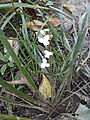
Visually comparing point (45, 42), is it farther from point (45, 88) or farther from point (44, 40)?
point (45, 88)

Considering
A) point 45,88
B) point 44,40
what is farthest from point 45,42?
point 45,88

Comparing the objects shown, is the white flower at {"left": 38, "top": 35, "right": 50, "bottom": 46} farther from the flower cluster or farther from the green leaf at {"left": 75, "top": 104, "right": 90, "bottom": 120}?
the green leaf at {"left": 75, "top": 104, "right": 90, "bottom": 120}

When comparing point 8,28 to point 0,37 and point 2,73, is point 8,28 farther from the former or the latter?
point 0,37

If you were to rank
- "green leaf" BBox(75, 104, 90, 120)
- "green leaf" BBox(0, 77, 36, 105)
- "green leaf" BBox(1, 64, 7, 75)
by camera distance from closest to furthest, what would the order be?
1. "green leaf" BBox(0, 77, 36, 105)
2. "green leaf" BBox(75, 104, 90, 120)
3. "green leaf" BBox(1, 64, 7, 75)

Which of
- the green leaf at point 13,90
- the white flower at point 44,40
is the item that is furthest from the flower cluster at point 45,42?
the green leaf at point 13,90

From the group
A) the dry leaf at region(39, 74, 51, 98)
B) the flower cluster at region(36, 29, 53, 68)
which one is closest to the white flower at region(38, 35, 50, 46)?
the flower cluster at region(36, 29, 53, 68)

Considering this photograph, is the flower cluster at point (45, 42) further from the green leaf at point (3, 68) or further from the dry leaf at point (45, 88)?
the green leaf at point (3, 68)

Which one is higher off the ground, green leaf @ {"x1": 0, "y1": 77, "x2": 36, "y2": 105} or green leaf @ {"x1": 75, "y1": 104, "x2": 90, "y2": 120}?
green leaf @ {"x1": 0, "y1": 77, "x2": 36, "y2": 105}

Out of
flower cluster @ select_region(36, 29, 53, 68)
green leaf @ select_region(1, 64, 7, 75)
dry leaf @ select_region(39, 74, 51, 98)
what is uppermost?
flower cluster @ select_region(36, 29, 53, 68)
